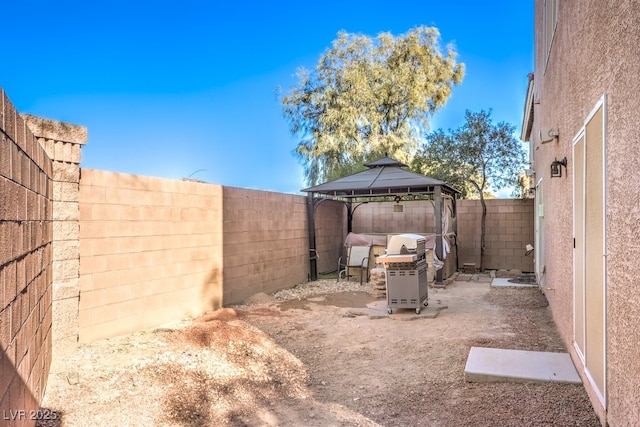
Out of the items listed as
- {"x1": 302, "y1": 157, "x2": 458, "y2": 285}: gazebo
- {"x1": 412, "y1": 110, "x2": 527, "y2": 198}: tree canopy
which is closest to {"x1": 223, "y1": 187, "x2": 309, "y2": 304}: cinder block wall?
{"x1": 302, "y1": 157, "x2": 458, "y2": 285}: gazebo

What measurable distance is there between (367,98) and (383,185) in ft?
27.9

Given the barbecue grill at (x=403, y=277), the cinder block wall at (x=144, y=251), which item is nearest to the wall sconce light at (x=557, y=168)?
the barbecue grill at (x=403, y=277)

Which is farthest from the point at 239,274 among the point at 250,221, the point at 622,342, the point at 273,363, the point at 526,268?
the point at 526,268

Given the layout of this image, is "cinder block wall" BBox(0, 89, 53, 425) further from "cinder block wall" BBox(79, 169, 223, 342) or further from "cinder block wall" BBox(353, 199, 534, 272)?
"cinder block wall" BBox(353, 199, 534, 272)

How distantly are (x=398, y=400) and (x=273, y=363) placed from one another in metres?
1.42

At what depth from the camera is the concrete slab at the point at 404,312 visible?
638 centimetres

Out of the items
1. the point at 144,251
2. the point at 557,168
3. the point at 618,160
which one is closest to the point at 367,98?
the point at 557,168

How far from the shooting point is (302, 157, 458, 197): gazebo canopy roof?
9.85 metres

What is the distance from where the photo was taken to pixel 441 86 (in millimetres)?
18453

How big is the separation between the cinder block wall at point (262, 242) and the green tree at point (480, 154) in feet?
19.7

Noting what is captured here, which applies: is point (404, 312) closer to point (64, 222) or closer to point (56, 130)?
point (64, 222)

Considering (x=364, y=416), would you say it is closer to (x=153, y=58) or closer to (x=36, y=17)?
(x=36, y=17)

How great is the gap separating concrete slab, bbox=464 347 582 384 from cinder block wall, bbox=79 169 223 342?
12.6 feet

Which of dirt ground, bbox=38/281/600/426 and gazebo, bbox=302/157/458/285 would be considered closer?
dirt ground, bbox=38/281/600/426
